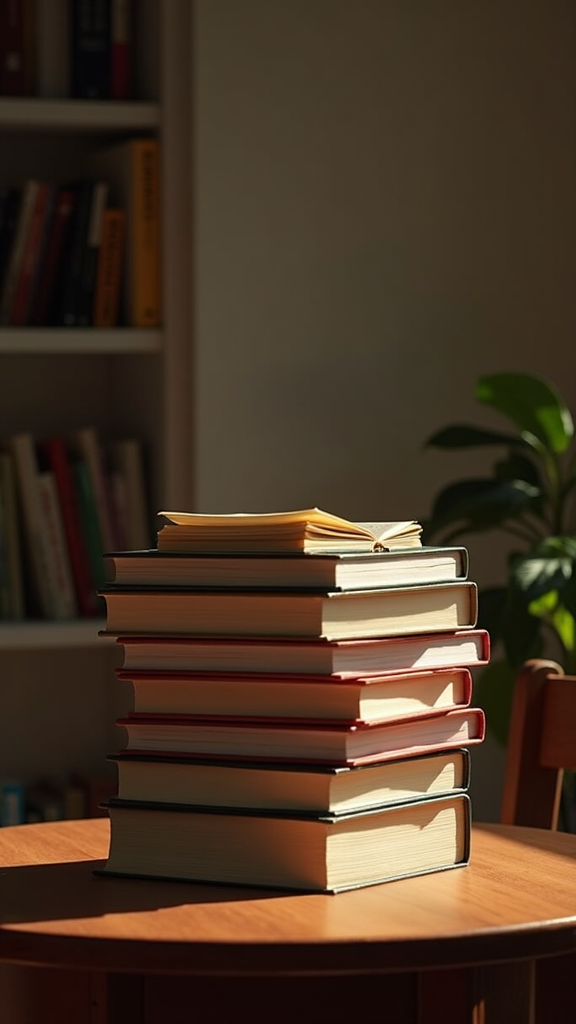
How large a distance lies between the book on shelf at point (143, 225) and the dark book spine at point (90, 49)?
11 centimetres

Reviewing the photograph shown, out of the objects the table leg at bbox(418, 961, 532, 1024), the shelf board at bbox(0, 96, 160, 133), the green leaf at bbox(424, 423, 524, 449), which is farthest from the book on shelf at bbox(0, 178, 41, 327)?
the table leg at bbox(418, 961, 532, 1024)

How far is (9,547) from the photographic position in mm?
2582

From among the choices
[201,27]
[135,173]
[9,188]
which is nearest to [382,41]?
[201,27]

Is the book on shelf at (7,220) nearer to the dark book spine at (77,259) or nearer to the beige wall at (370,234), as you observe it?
the dark book spine at (77,259)

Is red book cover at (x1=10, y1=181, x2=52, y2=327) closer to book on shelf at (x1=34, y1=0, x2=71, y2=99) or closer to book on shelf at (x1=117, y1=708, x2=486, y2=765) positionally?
book on shelf at (x1=34, y1=0, x2=71, y2=99)

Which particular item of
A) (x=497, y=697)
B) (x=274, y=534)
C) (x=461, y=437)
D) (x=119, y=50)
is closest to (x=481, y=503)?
(x=461, y=437)

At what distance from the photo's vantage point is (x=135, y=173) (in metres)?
2.57

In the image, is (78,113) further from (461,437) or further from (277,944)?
(277,944)

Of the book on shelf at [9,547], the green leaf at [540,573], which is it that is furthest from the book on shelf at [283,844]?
the book on shelf at [9,547]

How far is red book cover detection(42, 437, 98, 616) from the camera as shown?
8.54 feet

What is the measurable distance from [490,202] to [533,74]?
0.78 ft

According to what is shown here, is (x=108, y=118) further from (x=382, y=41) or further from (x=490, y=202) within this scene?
(x=490, y=202)

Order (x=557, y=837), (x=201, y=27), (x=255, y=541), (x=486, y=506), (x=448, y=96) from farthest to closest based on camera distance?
1. (x=448, y=96)
2. (x=201, y=27)
3. (x=486, y=506)
4. (x=557, y=837)
5. (x=255, y=541)

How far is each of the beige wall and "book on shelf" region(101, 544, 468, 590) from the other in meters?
1.46
